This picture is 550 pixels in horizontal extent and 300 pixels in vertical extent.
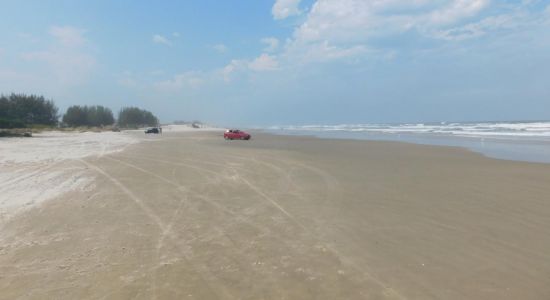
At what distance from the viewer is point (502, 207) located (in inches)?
294

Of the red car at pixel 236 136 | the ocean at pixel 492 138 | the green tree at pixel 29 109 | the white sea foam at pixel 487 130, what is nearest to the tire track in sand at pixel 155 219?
the ocean at pixel 492 138

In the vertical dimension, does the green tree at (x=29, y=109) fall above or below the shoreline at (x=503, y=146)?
above

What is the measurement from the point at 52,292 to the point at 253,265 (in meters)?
2.45

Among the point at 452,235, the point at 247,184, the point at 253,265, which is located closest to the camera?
the point at 253,265

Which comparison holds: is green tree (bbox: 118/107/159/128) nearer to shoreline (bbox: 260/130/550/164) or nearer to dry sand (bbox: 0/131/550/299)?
shoreline (bbox: 260/130/550/164)

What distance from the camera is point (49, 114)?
289ft

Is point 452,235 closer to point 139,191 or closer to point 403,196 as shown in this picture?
point 403,196

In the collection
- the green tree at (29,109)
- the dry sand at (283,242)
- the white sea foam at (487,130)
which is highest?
the green tree at (29,109)

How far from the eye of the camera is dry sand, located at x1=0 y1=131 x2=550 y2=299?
3971mm

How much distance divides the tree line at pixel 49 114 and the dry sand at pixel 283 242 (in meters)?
61.0

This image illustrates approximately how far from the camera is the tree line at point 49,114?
7401 centimetres

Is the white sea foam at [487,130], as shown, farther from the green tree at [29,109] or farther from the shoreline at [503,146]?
the green tree at [29,109]

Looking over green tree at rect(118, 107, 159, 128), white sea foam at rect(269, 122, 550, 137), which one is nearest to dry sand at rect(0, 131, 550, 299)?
white sea foam at rect(269, 122, 550, 137)

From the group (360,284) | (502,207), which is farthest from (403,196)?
(360,284)
